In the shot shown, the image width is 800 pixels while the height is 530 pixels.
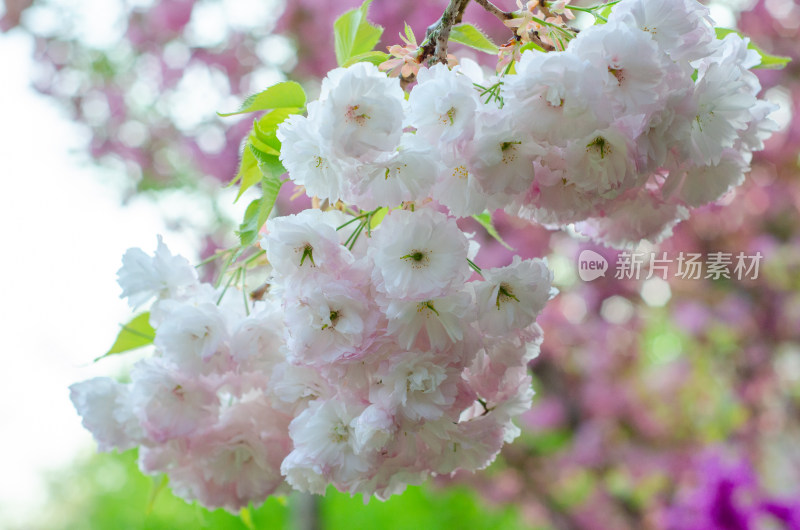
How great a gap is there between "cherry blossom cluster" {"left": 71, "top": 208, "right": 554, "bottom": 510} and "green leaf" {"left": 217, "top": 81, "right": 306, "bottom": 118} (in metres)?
0.10

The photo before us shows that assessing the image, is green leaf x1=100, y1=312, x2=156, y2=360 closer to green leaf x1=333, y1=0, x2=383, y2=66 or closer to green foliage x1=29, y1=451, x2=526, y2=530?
green leaf x1=333, y1=0, x2=383, y2=66

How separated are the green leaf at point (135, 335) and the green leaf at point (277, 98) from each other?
216 mm

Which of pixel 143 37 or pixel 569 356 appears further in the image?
pixel 569 356

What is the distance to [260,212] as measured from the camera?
0.50 m

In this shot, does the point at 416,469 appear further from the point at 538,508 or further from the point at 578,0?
the point at 538,508

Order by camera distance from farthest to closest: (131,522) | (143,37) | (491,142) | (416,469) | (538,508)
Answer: (131,522) < (538,508) < (143,37) < (416,469) < (491,142)

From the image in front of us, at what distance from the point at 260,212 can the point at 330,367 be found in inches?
5.0

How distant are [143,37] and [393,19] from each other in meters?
0.85

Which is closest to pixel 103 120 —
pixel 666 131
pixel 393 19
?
pixel 393 19

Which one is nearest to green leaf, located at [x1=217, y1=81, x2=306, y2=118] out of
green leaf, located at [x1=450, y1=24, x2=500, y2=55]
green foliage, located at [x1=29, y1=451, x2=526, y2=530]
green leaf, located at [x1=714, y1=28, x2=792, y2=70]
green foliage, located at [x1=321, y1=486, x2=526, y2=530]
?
green leaf, located at [x1=450, y1=24, x2=500, y2=55]

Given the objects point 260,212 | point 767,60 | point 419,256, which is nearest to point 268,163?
point 260,212

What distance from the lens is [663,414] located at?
9.59ft

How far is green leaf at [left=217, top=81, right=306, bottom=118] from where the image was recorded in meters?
0.50

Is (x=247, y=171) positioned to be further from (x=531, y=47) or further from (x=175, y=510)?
(x=175, y=510)
